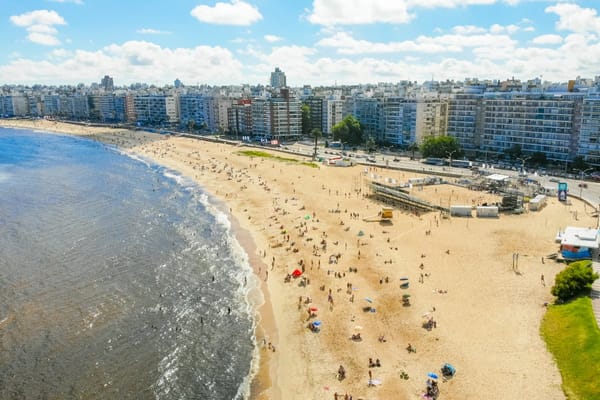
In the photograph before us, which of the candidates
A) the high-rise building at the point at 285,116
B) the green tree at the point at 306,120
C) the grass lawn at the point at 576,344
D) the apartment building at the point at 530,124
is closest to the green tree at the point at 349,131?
the high-rise building at the point at 285,116

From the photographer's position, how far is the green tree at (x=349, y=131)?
5201 inches

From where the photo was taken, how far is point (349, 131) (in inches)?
5212

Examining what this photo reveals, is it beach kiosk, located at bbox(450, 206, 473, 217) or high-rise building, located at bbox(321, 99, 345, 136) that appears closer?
beach kiosk, located at bbox(450, 206, 473, 217)

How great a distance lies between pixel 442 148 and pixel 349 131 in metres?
32.2

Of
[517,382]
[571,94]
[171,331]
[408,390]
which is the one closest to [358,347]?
[408,390]

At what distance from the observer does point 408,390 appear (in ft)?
103

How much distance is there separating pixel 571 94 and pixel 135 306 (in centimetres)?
9088

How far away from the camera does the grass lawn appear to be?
3048cm

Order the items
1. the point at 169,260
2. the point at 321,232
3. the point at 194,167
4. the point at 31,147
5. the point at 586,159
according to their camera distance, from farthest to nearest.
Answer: the point at 31,147 < the point at 194,167 < the point at 586,159 < the point at 321,232 < the point at 169,260

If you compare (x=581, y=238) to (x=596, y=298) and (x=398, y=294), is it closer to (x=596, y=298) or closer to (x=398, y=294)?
(x=596, y=298)

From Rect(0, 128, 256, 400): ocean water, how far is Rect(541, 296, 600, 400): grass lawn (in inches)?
832

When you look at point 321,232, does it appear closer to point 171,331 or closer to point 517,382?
point 171,331

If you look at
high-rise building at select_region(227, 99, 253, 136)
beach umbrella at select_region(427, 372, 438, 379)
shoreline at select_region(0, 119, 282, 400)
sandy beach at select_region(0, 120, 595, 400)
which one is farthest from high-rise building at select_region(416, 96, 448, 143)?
beach umbrella at select_region(427, 372, 438, 379)

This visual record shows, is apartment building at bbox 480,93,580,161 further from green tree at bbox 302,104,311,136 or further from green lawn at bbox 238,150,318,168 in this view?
green tree at bbox 302,104,311,136
